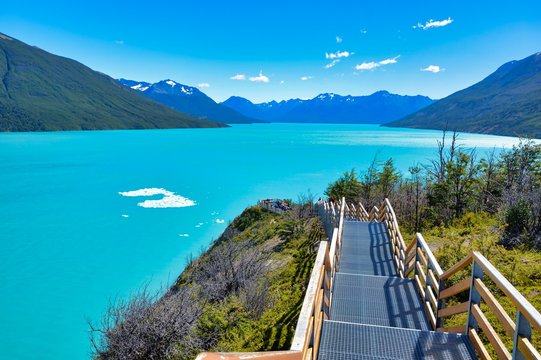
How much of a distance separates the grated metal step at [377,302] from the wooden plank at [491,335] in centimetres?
175

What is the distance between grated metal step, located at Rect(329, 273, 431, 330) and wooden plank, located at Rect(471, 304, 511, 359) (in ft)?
5.74

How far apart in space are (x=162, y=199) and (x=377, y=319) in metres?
50.3

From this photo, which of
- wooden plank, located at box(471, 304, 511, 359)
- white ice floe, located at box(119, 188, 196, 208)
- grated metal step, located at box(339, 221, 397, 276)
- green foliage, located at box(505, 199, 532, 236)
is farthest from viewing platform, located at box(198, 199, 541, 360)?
white ice floe, located at box(119, 188, 196, 208)

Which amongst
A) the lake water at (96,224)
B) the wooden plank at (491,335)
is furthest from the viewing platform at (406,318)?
the lake water at (96,224)

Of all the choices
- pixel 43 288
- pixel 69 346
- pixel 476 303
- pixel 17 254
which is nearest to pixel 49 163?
pixel 17 254

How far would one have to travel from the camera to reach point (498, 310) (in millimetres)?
3604

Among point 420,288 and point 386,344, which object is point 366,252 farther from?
point 386,344

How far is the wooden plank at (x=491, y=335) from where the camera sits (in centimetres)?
351

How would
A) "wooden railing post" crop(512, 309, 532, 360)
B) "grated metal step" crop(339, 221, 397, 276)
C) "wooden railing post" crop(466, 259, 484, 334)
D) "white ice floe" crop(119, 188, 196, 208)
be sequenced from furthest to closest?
"white ice floe" crop(119, 188, 196, 208), "grated metal step" crop(339, 221, 397, 276), "wooden railing post" crop(466, 259, 484, 334), "wooden railing post" crop(512, 309, 532, 360)

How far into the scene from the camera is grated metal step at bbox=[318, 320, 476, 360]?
412cm

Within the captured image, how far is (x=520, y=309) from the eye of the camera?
3152 millimetres

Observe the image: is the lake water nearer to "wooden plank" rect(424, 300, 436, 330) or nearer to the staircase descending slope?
the staircase descending slope

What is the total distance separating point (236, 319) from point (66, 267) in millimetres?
25526

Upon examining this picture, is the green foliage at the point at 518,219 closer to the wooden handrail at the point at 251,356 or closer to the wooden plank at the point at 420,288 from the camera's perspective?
the wooden plank at the point at 420,288
